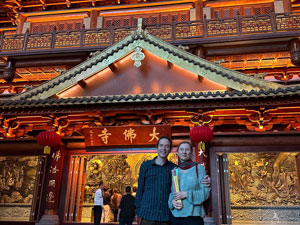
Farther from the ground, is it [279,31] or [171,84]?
[279,31]

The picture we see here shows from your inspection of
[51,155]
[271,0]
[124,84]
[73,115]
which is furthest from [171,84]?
[271,0]

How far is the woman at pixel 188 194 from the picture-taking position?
10.8 ft

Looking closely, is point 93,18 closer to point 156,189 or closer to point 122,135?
point 122,135

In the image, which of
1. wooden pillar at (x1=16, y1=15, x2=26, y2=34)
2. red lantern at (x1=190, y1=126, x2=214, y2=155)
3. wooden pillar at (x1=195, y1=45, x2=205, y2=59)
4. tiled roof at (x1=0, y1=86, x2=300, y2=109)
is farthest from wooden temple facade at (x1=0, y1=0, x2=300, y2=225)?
wooden pillar at (x1=16, y1=15, x2=26, y2=34)

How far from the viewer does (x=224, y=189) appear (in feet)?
→ 28.0

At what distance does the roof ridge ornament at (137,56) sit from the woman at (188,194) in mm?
5757

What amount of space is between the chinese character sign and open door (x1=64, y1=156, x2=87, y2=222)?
1.20 meters

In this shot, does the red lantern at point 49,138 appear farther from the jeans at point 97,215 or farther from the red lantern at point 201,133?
the red lantern at point 201,133

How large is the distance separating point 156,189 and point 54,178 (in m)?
6.04

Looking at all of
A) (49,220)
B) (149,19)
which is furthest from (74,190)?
(149,19)

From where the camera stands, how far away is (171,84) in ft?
28.5

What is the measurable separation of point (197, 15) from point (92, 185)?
9.70m

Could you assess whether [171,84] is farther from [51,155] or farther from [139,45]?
[51,155]

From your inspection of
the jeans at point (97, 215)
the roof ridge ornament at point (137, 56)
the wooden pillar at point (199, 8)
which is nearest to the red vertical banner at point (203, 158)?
the roof ridge ornament at point (137, 56)
